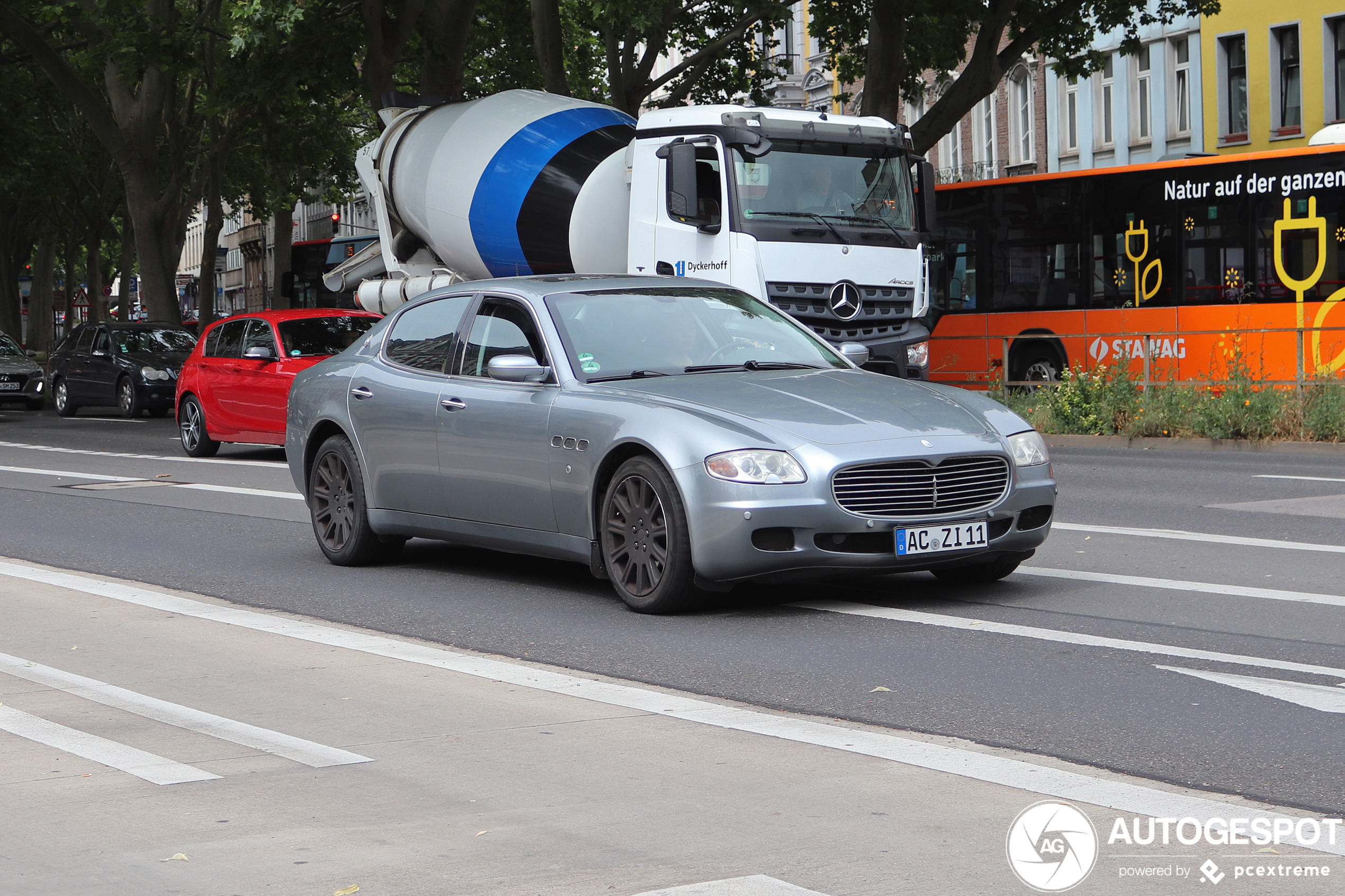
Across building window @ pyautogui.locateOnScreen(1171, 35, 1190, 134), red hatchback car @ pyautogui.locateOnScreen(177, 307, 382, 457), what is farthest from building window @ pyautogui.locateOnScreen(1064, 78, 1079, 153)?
red hatchback car @ pyautogui.locateOnScreen(177, 307, 382, 457)

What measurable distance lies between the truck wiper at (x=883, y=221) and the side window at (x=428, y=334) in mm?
9109

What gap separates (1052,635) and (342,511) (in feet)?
14.4

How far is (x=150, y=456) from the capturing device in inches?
821

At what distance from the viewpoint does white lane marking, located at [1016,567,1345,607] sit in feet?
27.3

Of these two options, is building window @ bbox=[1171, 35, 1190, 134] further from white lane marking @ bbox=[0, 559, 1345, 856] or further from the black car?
white lane marking @ bbox=[0, 559, 1345, 856]

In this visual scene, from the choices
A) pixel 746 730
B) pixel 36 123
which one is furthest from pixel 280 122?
pixel 746 730

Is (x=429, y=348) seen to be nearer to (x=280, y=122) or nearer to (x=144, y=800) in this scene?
(x=144, y=800)

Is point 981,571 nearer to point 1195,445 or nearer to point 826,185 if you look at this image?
point 826,185

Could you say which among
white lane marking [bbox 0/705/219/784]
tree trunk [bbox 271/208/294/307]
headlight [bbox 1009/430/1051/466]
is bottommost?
white lane marking [bbox 0/705/219/784]

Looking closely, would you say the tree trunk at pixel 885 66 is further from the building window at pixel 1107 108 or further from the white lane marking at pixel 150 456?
the building window at pixel 1107 108

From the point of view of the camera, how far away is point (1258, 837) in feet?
14.9

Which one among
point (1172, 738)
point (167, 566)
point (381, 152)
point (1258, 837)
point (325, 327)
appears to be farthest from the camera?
point (381, 152)

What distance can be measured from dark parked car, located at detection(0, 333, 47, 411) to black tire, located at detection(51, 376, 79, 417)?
5.94 feet

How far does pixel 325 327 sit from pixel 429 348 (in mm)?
9795
